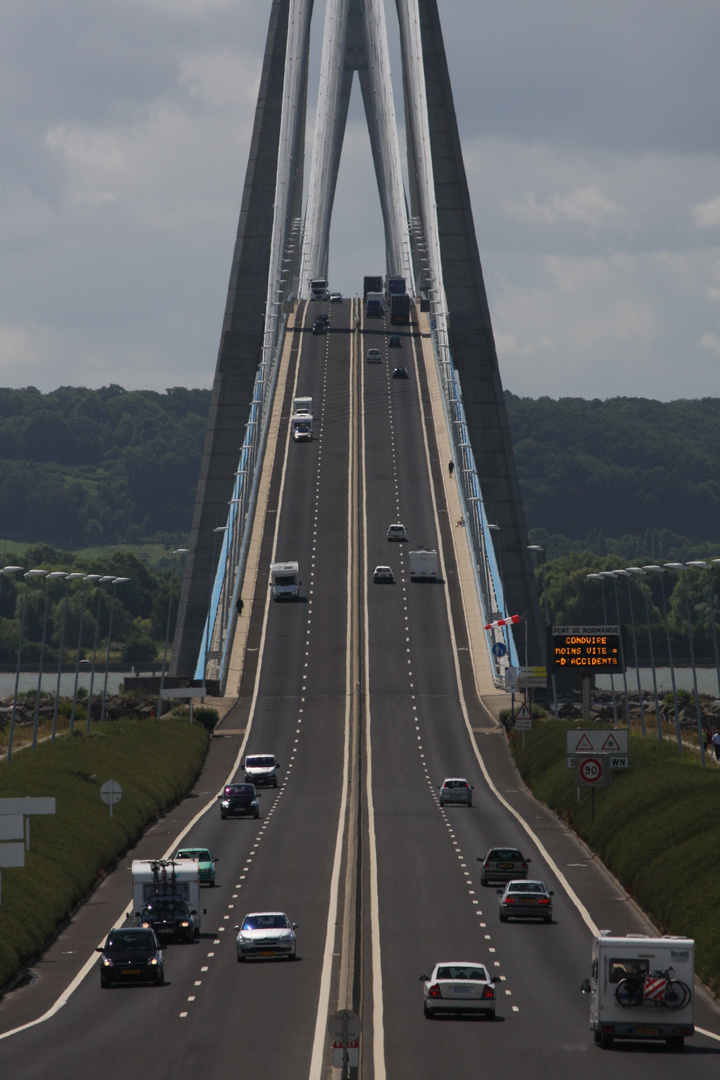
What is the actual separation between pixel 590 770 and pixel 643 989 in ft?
91.8

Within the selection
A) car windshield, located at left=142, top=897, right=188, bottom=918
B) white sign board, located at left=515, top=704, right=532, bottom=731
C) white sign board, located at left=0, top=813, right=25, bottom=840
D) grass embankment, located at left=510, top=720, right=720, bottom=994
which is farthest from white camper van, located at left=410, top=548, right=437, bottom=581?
white sign board, located at left=0, top=813, right=25, bottom=840

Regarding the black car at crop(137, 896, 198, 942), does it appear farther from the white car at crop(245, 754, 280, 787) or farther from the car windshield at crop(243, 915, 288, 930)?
the white car at crop(245, 754, 280, 787)

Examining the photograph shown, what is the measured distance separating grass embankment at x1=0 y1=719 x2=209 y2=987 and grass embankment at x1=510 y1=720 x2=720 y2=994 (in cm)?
1716

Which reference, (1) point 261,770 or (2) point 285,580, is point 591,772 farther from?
(2) point 285,580

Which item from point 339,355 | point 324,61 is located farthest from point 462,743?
point 324,61

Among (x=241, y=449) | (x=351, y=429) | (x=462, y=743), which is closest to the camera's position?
(x=462, y=743)

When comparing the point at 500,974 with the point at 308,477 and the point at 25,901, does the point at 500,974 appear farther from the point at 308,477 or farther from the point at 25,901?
the point at 308,477

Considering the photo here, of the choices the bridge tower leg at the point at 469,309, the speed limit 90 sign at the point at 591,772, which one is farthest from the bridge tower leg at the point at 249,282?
the speed limit 90 sign at the point at 591,772

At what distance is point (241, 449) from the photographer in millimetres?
129000

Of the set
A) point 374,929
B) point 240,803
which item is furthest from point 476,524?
point 374,929

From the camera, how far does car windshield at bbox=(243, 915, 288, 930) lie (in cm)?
3944

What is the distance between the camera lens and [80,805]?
57719 millimetres

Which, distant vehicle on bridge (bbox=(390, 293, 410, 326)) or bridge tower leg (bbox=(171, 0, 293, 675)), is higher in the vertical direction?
distant vehicle on bridge (bbox=(390, 293, 410, 326))

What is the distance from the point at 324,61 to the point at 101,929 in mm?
168026
